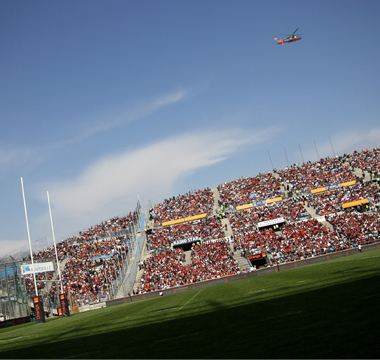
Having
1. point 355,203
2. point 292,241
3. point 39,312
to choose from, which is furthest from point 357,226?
point 39,312

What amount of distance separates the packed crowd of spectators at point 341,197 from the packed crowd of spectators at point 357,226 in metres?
2.22

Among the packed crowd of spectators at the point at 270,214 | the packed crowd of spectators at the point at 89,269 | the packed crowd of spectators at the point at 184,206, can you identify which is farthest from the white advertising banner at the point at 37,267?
the packed crowd of spectators at the point at 270,214

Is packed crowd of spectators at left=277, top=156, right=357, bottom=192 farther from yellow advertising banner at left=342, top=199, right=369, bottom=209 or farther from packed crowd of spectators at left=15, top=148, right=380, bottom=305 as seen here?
yellow advertising banner at left=342, top=199, right=369, bottom=209

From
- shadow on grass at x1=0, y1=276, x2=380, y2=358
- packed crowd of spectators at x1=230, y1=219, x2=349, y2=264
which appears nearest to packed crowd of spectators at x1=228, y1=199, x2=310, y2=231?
packed crowd of spectators at x1=230, y1=219, x2=349, y2=264

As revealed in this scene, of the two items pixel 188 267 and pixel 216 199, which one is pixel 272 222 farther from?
pixel 216 199

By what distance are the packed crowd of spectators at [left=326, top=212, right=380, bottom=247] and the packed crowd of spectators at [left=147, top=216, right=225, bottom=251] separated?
15260 millimetres

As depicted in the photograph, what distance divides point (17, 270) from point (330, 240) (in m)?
35.7

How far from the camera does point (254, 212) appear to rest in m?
52.7

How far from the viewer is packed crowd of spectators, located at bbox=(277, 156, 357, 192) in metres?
54.8

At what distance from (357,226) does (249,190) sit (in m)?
20.6

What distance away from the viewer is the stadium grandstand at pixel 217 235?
41156 mm

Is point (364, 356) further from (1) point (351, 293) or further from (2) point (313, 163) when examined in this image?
(2) point (313, 163)

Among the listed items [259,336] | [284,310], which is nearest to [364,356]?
[259,336]

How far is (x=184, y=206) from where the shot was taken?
61.4 meters
